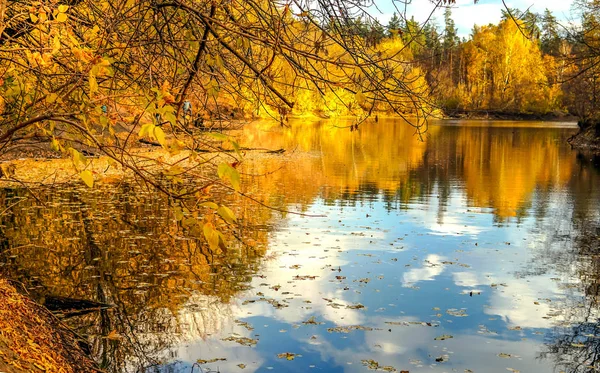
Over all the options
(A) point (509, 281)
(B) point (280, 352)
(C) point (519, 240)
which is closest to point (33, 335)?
(B) point (280, 352)

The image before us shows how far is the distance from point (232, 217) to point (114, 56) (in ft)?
8.91

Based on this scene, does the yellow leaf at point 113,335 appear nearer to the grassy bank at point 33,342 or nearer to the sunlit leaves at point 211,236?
the grassy bank at point 33,342

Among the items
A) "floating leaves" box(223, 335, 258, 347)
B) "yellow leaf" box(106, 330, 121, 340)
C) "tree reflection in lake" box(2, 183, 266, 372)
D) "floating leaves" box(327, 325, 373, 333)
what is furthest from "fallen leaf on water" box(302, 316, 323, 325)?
"yellow leaf" box(106, 330, 121, 340)

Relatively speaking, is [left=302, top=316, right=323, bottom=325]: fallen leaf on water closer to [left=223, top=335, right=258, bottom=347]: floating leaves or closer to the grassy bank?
[left=223, top=335, right=258, bottom=347]: floating leaves

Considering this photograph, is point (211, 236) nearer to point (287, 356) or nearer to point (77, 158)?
point (77, 158)

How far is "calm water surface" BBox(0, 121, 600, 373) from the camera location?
21.6 feet

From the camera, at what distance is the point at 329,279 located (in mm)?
9047

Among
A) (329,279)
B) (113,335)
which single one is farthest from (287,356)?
(329,279)

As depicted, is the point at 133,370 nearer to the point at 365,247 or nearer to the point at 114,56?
the point at 114,56

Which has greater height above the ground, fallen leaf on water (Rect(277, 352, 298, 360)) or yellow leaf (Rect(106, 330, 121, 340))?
yellow leaf (Rect(106, 330, 121, 340))

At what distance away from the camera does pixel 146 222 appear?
12430 mm

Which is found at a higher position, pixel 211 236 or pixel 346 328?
pixel 211 236

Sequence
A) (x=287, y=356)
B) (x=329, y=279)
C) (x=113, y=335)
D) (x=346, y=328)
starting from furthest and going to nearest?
(x=329, y=279)
(x=346, y=328)
(x=113, y=335)
(x=287, y=356)

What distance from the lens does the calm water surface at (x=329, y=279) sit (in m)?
6.59
